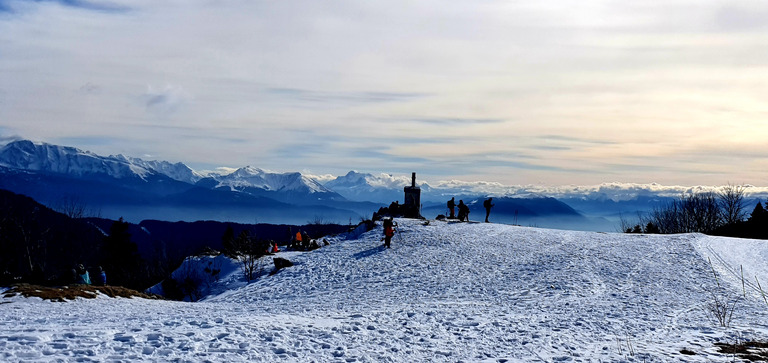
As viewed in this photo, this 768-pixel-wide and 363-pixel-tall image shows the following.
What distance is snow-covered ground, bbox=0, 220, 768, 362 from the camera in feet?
47.6

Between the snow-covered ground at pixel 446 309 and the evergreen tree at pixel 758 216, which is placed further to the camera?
the evergreen tree at pixel 758 216

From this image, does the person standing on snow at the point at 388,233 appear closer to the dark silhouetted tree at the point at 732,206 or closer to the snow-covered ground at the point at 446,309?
the snow-covered ground at the point at 446,309

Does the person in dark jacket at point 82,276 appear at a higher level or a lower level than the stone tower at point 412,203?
lower

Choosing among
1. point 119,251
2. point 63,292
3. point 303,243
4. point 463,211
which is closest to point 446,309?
point 63,292

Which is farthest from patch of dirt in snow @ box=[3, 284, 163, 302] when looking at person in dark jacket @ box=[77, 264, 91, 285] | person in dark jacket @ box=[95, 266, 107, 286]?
person in dark jacket @ box=[95, 266, 107, 286]

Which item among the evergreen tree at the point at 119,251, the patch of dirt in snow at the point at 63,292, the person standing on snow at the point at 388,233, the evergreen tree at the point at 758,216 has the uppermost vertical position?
the evergreen tree at the point at 758,216

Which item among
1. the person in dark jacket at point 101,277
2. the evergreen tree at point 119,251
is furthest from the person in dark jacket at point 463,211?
the evergreen tree at point 119,251

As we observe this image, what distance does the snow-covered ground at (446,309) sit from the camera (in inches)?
571

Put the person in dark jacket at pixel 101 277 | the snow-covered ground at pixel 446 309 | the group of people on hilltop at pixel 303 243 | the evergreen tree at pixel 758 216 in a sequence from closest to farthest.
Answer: the snow-covered ground at pixel 446 309 → the person in dark jacket at pixel 101 277 → the group of people on hilltop at pixel 303 243 → the evergreen tree at pixel 758 216

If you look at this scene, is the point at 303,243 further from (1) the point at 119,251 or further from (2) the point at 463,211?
(1) the point at 119,251

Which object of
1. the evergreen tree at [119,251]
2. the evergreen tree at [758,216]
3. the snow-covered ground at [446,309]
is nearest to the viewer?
the snow-covered ground at [446,309]

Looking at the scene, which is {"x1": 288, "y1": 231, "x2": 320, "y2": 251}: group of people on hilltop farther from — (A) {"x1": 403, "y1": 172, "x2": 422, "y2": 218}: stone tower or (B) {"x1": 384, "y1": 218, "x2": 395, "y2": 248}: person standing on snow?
(A) {"x1": 403, "y1": 172, "x2": 422, "y2": 218}: stone tower

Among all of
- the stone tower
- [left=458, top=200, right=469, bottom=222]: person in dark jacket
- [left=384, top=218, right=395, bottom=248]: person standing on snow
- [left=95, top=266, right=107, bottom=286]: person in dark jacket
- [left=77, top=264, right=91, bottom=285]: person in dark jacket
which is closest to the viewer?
[left=77, top=264, right=91, bottom=285]: person in dark jacket

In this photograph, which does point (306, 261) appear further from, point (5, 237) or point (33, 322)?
point (5, 237)
